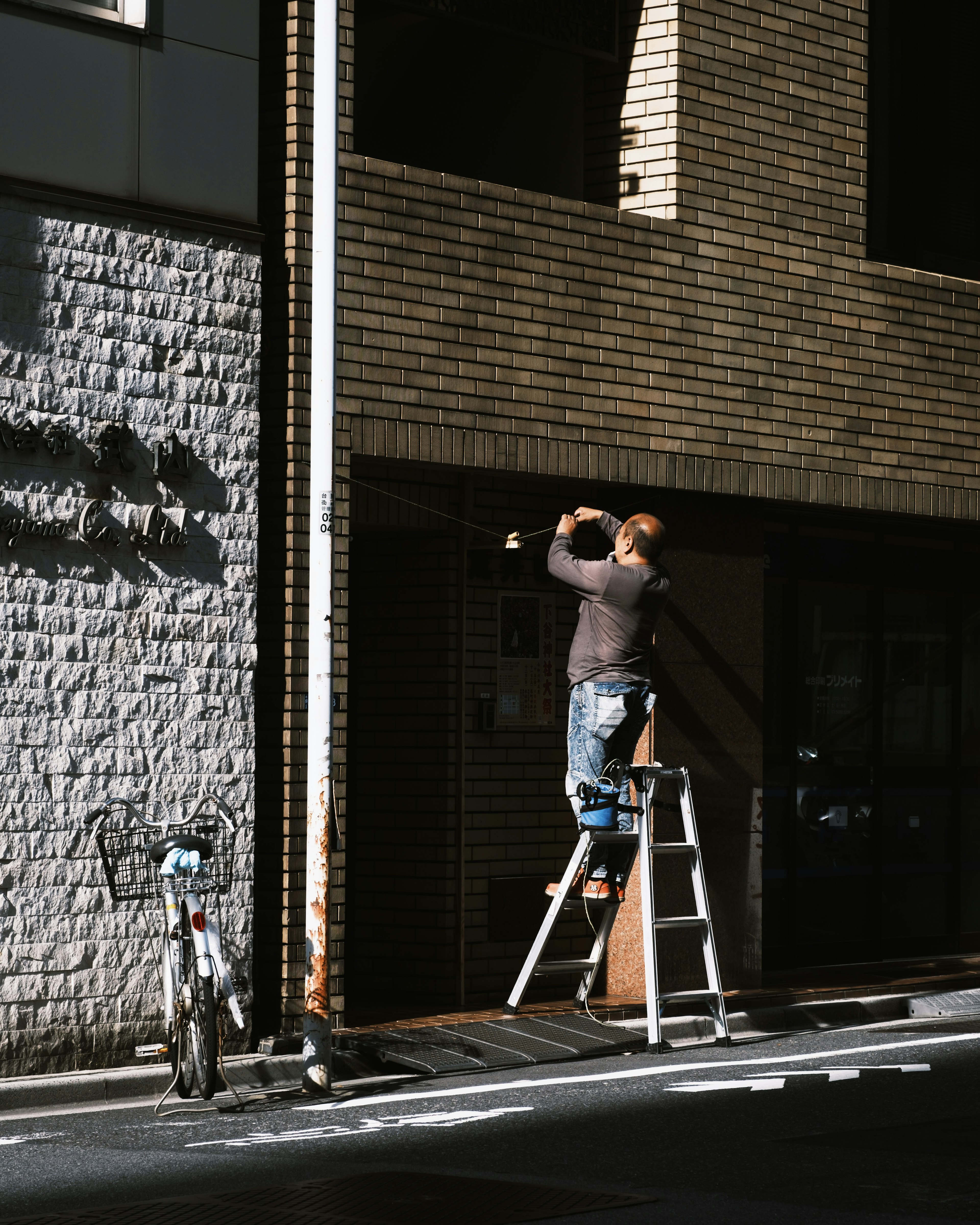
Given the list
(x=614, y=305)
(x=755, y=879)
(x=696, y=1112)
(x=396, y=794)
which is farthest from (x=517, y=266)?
(x=696, y=1112)

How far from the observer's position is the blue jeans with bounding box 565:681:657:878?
32.3ft

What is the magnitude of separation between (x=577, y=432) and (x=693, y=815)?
227 cm

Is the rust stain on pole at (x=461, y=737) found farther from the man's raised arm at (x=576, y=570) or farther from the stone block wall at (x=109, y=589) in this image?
the stone block wall at (x=109, y=589)

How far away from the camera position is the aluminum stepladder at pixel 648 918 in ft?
31.3

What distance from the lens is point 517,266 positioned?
1062 cm

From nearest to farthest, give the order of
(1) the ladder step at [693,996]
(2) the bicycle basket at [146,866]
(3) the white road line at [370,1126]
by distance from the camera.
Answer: (3) the white road line at [370,1126] → (2) the bicycle basket at [146,866] → (1) the ladder step at [693,996]

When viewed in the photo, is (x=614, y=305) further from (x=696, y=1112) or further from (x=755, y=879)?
(x=696, y=1112)

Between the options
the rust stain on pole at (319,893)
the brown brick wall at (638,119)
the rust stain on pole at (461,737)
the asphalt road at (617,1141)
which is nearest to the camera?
the asphalt road at (617,1141)

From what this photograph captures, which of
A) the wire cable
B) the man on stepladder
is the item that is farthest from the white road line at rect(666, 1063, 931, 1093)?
the wire cable

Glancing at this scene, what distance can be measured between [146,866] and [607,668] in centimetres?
262

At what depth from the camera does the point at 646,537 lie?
10.1 meters

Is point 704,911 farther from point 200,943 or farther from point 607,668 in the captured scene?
point 200,943

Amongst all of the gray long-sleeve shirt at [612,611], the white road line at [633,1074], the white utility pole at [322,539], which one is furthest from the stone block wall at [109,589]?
the gray long-sleeve shirt at [612,611]

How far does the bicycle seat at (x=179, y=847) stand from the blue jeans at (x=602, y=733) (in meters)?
2.23
